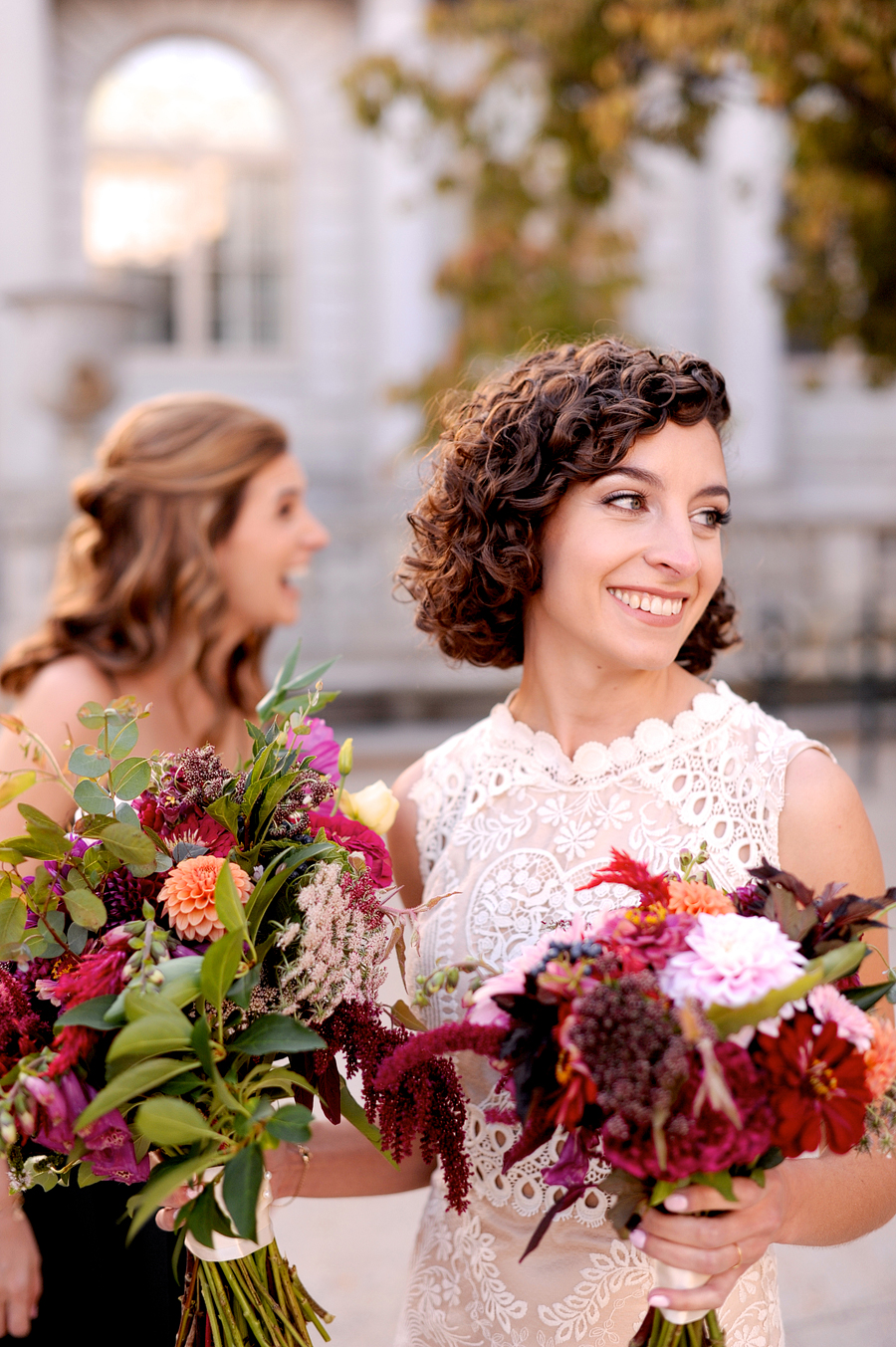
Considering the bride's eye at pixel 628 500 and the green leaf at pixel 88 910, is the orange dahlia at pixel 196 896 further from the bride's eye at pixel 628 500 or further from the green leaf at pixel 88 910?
the bride's eye at pixel 628 500

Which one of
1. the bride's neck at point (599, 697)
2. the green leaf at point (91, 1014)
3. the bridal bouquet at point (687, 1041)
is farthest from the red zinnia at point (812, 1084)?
the bride's neck at point (599, 697)

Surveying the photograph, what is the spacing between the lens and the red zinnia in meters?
1.28

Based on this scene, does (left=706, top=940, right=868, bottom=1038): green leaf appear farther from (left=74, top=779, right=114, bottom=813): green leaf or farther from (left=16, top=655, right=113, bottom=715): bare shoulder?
(left=16, top=655, right=113, bottom=715): bare shoulder

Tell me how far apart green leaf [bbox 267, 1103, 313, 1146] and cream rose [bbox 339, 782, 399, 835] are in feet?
1.43

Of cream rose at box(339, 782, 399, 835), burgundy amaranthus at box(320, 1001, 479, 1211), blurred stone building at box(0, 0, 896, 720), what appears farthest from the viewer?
blurred stone building at box(0, 0, 896, 720)

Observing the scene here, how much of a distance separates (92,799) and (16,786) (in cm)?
13

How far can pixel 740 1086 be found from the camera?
125 cm

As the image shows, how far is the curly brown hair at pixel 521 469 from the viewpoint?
1.93 m

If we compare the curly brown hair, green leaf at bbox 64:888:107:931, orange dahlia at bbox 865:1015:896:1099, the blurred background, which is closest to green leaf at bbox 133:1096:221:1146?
green leaf at bbox 64:888:107:931

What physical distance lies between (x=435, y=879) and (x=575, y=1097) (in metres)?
0.88

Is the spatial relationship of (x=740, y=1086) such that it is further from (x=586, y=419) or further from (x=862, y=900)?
(x=586, y=419)

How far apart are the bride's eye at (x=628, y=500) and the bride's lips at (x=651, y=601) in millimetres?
120

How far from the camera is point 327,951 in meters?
1.44

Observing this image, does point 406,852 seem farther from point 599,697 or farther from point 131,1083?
point 131,1083
